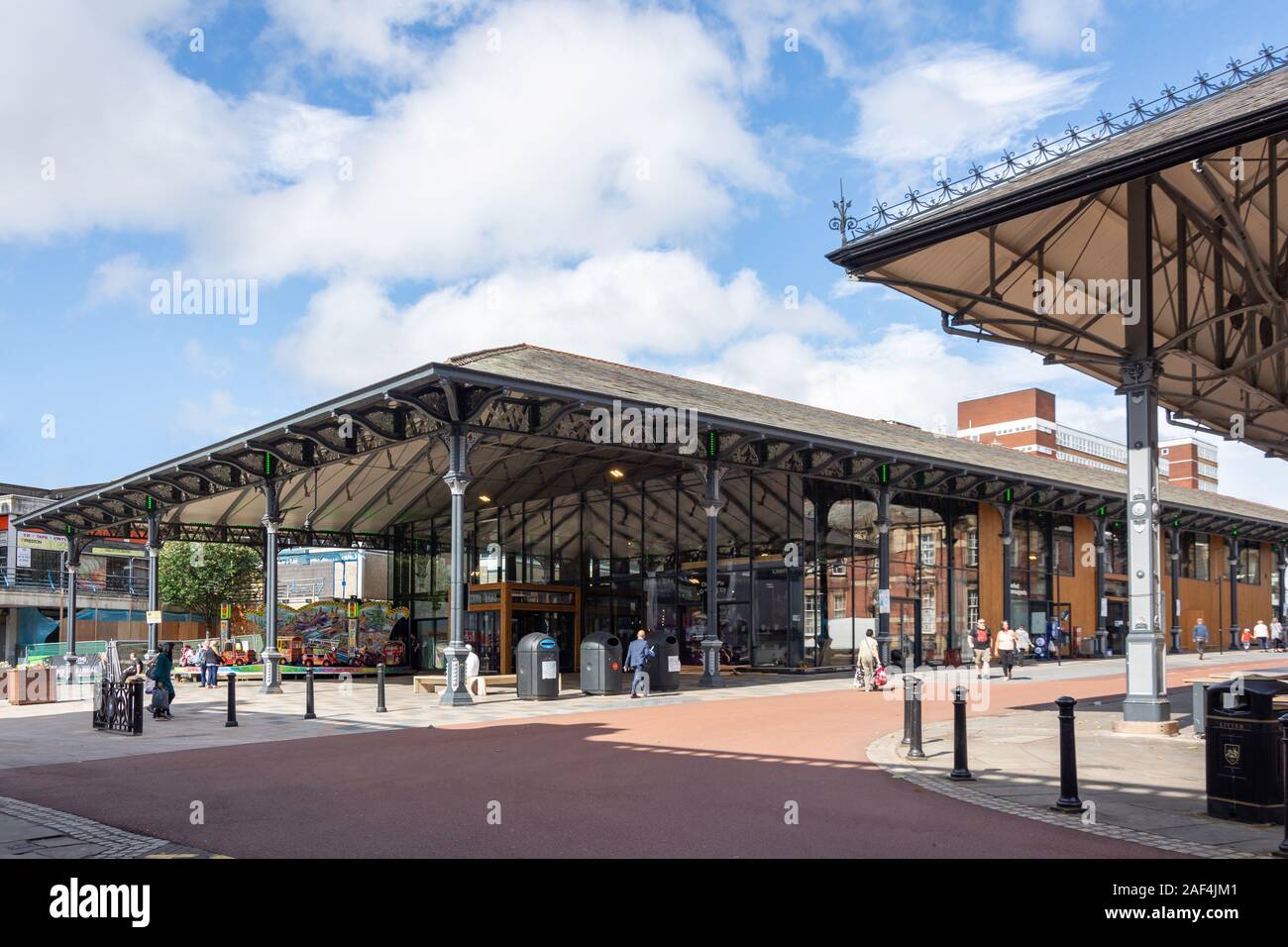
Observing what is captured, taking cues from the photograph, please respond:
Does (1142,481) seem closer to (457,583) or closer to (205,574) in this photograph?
(457,583)

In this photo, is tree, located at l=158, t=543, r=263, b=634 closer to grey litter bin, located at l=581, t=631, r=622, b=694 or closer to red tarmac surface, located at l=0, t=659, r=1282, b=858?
grey litter bin, located at l=581, t=631, r=622, b=694

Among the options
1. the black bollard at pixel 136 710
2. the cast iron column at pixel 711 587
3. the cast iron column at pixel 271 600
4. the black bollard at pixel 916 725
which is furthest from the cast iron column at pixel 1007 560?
the black bollard at pixel 136 710

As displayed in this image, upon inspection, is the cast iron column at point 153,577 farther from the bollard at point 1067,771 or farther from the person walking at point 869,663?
the bollard at point 1067,771

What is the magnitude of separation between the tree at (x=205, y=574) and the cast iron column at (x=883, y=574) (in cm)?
3737

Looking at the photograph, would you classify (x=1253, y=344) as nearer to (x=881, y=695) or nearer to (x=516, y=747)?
(x=881, y=695)

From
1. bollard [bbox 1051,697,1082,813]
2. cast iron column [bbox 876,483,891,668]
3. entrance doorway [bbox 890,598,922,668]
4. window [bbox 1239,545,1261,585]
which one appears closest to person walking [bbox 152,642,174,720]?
bollard [bbox 1051,697,1082,813]

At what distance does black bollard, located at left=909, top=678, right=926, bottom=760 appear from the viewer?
502 inches

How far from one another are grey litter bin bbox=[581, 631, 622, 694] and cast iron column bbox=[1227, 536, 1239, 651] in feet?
117

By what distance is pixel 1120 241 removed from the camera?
1769cm

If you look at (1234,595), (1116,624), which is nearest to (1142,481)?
(1116,624)

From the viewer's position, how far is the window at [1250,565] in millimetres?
51312

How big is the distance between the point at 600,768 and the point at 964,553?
85.2 feet

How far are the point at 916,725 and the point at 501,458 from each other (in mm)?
21645

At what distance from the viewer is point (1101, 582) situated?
41.6 meters
